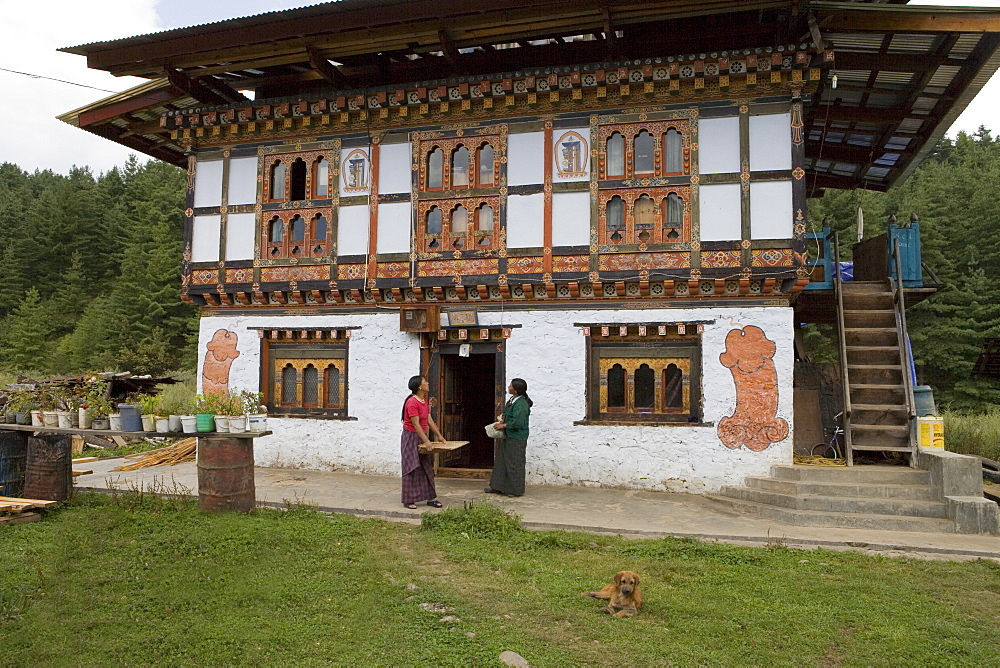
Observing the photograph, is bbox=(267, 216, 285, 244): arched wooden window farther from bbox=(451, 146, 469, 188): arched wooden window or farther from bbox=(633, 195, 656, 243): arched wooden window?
bbox=(633, 195, 656, 243): arched wooden window

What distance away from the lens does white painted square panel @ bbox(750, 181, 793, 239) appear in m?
10.5

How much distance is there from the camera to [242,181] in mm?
12992

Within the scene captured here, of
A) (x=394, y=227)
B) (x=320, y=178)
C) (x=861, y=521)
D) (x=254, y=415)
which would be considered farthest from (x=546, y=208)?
(x=861, y=521)

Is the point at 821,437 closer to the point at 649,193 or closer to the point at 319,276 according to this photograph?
the point at 649,193

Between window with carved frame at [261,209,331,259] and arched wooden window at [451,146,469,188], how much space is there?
7.83ft

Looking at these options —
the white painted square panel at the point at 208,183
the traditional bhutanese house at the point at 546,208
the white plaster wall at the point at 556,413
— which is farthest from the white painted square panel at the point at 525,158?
the white painted square panel at the point at 208,183

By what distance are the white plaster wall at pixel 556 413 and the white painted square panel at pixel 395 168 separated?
2.28m

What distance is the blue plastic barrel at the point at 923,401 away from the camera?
10656 mm

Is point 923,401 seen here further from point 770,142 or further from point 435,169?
point 435,169

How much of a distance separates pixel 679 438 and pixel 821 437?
8.53ft

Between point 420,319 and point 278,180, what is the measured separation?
13.1ft

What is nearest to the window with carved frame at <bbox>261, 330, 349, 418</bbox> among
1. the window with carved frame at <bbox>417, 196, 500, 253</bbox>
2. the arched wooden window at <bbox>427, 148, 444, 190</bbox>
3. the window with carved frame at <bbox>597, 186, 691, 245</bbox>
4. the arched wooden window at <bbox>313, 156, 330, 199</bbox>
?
the window with carved frame at <bbox>417, 196, 500, 253</bbox>

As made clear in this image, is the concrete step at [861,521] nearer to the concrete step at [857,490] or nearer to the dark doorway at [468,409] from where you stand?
the concrete step at [857,490]

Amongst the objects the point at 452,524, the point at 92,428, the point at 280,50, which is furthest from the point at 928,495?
the point at 280,50
